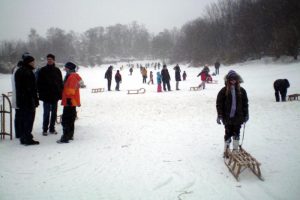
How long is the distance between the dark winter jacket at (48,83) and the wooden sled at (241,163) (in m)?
5.39

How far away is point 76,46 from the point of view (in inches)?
6230

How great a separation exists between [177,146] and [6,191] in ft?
14.2

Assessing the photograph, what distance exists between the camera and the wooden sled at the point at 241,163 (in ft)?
19.0

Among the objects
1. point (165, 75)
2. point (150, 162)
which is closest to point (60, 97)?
point (150, 162)

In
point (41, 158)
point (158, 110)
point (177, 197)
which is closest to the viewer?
point (177, 197)

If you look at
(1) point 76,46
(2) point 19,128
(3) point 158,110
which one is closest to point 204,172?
(2) point 19,128

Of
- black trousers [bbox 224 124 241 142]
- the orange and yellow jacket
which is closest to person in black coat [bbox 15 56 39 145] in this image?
the orange and yellow jacket

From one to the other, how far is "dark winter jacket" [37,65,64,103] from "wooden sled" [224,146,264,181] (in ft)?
17.7

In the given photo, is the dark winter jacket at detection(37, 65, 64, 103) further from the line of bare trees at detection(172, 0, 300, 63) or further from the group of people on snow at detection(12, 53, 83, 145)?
the line of bare trees at detection(172, 0, 300, 63)

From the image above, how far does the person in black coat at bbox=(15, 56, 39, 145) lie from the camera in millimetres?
7789

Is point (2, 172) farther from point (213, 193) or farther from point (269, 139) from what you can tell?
point (269, 139)

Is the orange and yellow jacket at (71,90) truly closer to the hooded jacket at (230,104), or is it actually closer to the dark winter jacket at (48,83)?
the dark winter jacket at (48,83)

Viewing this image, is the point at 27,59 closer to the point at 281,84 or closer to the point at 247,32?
the point at 281,84

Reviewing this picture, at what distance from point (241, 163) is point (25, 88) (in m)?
5.79
